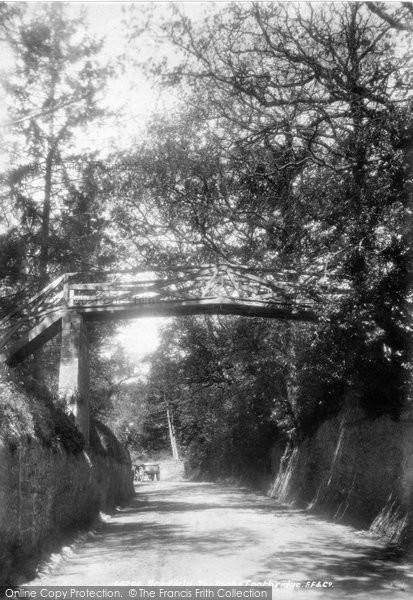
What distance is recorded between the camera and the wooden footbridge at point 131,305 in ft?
49.1

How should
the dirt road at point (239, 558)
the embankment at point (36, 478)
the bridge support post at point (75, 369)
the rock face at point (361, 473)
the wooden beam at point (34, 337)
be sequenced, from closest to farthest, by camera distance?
the dirt road at point (239, 558), the embankment at point (36, 478), the rock face at point (361, 473), the bridge support post at point (75, 369), the wooden beam at point (34, 337)

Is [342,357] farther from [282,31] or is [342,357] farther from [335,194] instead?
[282,31]

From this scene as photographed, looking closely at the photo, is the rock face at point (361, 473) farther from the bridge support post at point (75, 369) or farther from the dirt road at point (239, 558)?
the bridge support post at point (75, 369)

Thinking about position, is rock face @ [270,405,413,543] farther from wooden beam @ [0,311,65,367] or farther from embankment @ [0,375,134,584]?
wooden beam @ [0,311,65,367]

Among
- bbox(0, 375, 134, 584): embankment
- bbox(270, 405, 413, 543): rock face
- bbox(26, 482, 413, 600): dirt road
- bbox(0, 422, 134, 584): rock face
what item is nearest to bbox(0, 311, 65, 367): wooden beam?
→ bbox(0, 422, 134, 584): rock face

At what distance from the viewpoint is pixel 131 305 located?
15.3 metres

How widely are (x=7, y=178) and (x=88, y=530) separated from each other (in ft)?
41.5

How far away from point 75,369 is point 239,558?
856cm

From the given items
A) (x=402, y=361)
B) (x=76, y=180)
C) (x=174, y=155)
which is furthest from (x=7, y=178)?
(x=402, y=361)

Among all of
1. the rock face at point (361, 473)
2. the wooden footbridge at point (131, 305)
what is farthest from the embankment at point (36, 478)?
the rock face at point (361, 473)

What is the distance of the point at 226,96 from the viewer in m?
12.3

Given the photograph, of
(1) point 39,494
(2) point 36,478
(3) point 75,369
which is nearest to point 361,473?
(1) point 39,494

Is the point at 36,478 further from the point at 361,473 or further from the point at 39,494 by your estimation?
the point at 361,473

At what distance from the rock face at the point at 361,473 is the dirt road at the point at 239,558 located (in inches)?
24.1
